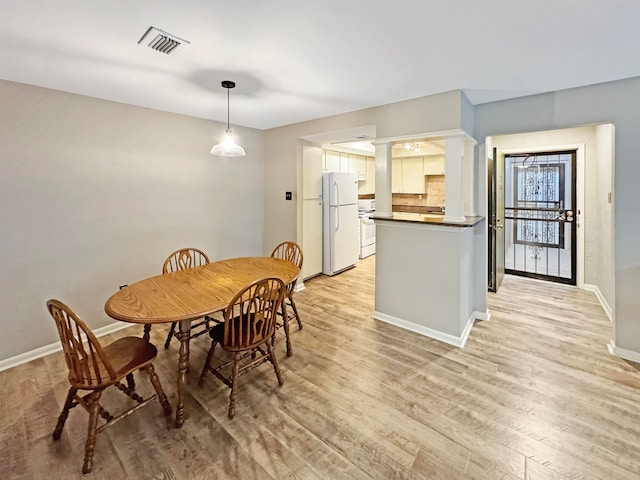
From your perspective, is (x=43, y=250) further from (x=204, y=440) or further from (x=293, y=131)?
(x=293, y=131)

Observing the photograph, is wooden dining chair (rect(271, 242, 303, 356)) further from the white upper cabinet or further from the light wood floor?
the white upper cabinet

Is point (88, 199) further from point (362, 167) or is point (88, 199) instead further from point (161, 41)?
point (362, 167)

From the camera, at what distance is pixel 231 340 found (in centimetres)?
207

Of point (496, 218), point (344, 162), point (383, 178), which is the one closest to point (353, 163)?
point (344, 162)

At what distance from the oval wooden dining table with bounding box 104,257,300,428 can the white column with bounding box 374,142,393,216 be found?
120cm

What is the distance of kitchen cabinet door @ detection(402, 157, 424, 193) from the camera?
22.6ft

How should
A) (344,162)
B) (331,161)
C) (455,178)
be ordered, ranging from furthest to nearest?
(344,162), (331,161), (455,178)

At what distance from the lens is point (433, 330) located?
3.03 m

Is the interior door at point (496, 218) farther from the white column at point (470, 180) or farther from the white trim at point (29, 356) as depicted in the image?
the white trim at point (29, 356)

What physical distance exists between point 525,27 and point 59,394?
3.87m

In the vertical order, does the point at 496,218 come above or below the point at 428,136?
below

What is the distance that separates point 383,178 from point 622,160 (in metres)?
1.96

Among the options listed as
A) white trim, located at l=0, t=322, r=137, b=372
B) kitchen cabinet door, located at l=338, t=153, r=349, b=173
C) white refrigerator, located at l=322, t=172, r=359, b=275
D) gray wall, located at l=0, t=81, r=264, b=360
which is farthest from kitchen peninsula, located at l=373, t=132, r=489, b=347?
white trim, located at l=0, t=322, r=137, b=372

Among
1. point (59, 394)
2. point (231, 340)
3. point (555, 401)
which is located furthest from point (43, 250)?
→ point (555, 401)
